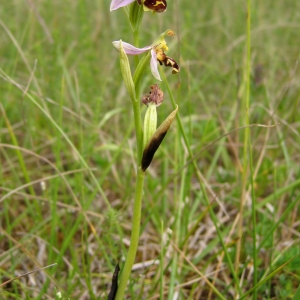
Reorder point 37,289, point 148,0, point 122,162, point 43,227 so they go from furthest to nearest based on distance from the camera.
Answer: point 122,162
point 43,227
point 37,289
point 148,0

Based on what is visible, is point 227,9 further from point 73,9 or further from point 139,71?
point 139,71

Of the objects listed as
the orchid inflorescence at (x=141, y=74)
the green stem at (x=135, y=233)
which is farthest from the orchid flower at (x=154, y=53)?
the green stem at (x=135, y=233)

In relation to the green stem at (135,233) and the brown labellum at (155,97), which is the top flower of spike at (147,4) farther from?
the green stem at (135,233)

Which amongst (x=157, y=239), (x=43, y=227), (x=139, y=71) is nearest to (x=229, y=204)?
(x=157, y=239)

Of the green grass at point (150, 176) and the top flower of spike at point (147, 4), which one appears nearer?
the top flower of spike at point (147, 4)

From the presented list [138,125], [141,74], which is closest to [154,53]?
[141,74]

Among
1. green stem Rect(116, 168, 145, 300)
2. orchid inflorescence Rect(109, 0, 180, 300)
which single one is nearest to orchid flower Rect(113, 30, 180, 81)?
orchid inflorescence Rect(109, 0, 180, 300)

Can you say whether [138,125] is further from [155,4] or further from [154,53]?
[155,4]
